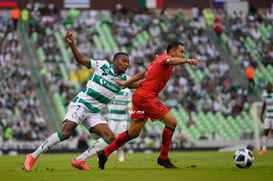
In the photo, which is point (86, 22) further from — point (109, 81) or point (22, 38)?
point (109, 81)

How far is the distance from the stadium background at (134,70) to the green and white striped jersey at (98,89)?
15125 mm

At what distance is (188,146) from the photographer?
27.9 meters

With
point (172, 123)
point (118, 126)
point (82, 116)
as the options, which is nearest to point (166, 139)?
point (172, 123)

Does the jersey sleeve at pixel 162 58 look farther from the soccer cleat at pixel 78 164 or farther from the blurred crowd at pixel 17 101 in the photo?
the blurred crowd at pixel 17 101

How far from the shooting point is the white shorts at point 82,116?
10727 millimetres

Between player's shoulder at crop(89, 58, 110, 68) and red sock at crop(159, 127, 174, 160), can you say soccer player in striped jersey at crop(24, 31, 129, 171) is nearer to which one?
player's shoulder at crop(89, 58, 110, 68)

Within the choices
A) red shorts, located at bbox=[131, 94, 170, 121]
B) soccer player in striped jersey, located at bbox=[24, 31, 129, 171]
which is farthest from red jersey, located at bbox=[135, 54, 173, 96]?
soccer player in striped jersey, located at bbox=[24, 31, 129, 171]

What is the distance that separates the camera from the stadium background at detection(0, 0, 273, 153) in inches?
1086

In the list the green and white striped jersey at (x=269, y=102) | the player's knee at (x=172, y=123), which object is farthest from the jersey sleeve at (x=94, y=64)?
the green and white striped jersey at (x=269, y=102)

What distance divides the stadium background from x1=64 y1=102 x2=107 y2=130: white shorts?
49.4 ft

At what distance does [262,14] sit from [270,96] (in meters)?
22.5

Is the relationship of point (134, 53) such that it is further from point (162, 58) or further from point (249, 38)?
point (162, 58)

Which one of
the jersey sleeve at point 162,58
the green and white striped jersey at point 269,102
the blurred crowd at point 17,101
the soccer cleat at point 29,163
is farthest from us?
the blurred crowd at point 17,101

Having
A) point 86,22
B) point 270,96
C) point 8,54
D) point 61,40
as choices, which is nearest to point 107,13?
point 86,22
